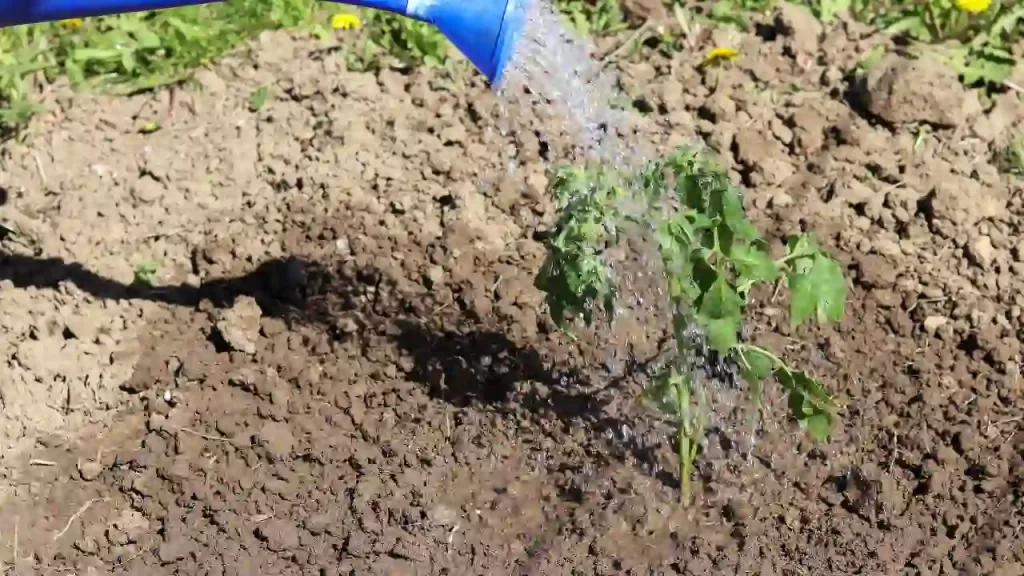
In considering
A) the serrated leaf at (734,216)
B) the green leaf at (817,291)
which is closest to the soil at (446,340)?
the green leaf at (817,291)

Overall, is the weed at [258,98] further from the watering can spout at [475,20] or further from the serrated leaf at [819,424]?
the serrated leaf at [819,424]

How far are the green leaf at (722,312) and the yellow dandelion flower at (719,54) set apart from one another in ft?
4.97

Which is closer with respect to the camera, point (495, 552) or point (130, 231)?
point (495, 552)

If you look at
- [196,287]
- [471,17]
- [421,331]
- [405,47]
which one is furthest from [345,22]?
[471,17]

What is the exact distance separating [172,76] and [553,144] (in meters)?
1.27

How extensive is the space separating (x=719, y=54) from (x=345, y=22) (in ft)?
3.94

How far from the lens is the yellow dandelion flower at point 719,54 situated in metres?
3.58

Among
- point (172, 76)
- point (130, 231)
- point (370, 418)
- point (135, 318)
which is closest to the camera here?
point (370, 418)

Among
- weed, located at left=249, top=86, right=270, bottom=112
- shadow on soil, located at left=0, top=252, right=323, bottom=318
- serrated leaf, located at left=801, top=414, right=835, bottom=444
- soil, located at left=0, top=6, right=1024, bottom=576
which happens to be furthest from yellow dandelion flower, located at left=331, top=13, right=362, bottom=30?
serrated leaf, located at left=801, top=414, right=835, bottom=444

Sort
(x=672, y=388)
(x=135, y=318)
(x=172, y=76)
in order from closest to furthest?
(x=672, y=388) < (x=135, y=318) < (x=172, y=76)

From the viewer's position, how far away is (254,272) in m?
3.17

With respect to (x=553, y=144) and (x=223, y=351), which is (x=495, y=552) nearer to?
(x=223, y=351)

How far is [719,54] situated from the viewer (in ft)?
11.8

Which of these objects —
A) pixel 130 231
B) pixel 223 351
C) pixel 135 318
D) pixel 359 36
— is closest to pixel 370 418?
pixel 223 351
